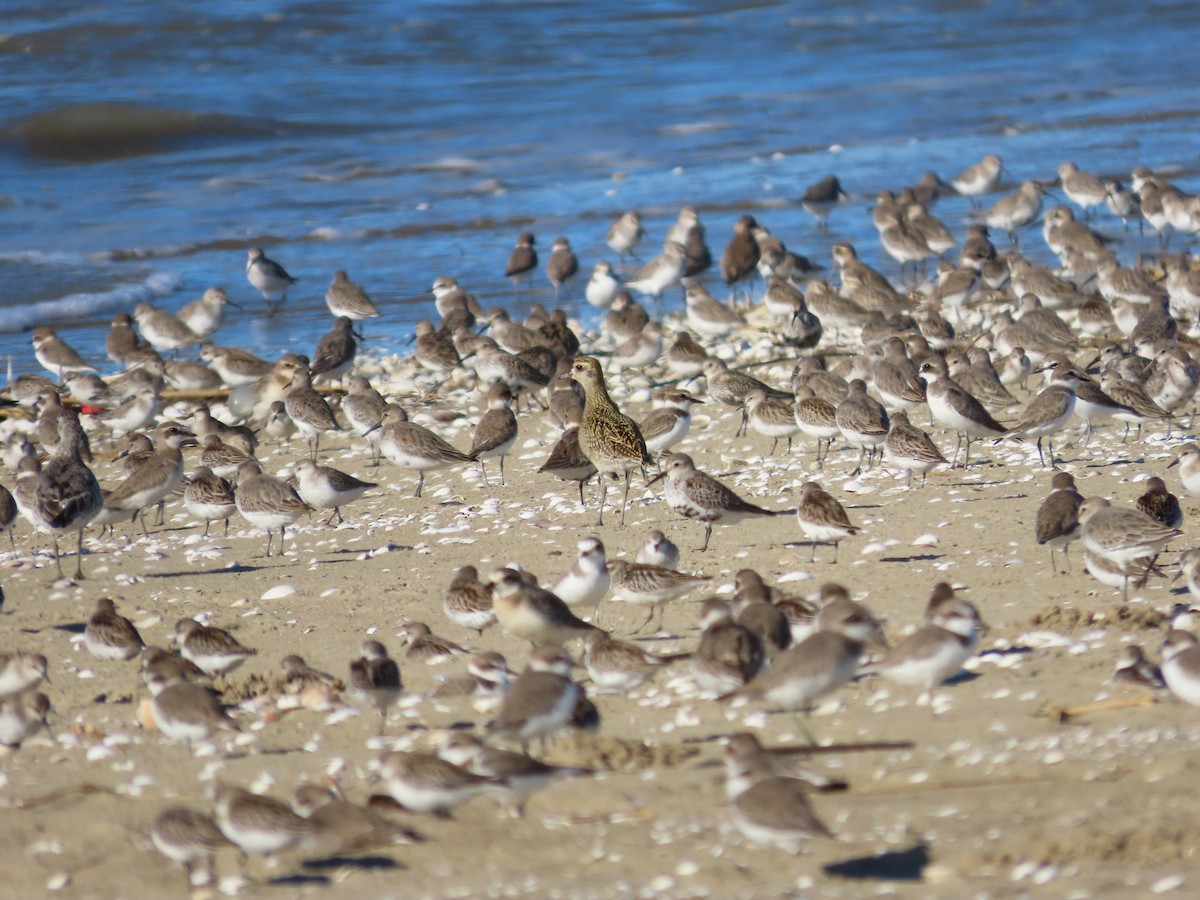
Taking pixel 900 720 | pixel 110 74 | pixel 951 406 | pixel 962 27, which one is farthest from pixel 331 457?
pixel 962 27

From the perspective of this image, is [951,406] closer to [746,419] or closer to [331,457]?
[746,419]

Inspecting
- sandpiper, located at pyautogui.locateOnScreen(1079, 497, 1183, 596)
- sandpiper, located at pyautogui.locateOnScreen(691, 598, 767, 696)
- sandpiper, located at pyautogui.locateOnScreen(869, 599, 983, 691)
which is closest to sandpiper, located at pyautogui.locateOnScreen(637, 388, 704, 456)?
sandpiper, located at pyautogui.locateOnScreen(1079, 497, 1183, 596)

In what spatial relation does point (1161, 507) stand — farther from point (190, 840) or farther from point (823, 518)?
point (190, 840)

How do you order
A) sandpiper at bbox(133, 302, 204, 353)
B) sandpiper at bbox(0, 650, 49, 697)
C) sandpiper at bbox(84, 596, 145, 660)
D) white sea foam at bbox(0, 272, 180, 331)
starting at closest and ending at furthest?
sandpiper at bbox(0, 650, 49, 697), sandpiper at bbox(84, 596, 145, 660), sandpiper at bbox(133, 302, 204, 353), white sea foam at bbox(0, 272, 180, 331)

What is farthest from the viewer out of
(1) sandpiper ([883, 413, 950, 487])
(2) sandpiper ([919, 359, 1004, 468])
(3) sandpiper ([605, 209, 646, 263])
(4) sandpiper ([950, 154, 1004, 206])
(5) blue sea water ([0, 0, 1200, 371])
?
(4) sandpiper ([950, 154, 1004, 206])

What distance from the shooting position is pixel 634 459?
11.4 m

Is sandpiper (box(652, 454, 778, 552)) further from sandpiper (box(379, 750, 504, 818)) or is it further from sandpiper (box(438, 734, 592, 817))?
sandpiper (box(379, 750, 504, 818))

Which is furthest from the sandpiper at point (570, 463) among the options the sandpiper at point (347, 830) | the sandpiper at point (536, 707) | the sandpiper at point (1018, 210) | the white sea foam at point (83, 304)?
the sandpiper at point (1018, 210)

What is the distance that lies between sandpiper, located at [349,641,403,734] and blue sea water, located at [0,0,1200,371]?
32.9 feet

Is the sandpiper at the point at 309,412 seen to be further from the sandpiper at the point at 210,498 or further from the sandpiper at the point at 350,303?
the sandpiper at the point at 350,303

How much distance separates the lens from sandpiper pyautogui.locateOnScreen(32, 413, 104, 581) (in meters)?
10.5

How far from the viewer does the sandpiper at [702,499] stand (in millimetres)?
10047

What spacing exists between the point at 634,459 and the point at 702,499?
1366 millimetres

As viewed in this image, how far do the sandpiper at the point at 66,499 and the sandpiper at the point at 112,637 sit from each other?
1976mm
